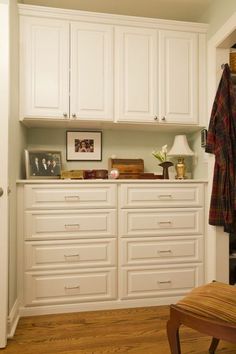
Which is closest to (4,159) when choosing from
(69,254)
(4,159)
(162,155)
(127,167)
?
(4,159)

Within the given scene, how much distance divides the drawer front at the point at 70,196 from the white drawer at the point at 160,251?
379 millimetres

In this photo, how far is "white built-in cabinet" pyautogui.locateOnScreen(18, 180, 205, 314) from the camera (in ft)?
7.25

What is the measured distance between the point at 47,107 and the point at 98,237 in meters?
1.13

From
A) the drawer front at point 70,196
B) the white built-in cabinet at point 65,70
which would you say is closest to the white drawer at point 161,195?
the drawer front at point 70,196

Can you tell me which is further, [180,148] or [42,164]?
[180,148]

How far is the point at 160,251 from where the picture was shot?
94.2 inches

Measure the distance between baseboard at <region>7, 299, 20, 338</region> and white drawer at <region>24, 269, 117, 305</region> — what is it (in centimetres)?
9

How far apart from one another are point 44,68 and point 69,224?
127 cm

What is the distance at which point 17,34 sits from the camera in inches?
86.2

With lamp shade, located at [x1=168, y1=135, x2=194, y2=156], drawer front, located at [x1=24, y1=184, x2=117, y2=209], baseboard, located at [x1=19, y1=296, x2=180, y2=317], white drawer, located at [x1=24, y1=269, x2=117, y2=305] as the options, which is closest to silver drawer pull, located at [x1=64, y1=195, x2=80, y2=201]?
drawer front, located at [x1=24, y1=184, x2=117, y2=209]

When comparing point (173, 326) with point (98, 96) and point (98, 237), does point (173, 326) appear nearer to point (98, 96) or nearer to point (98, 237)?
point (98, 237)

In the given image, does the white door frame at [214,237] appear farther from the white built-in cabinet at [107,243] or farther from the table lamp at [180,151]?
the table lamp at [180,151]

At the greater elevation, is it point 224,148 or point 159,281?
point 224,148

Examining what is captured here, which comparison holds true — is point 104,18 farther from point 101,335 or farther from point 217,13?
point 101,335
